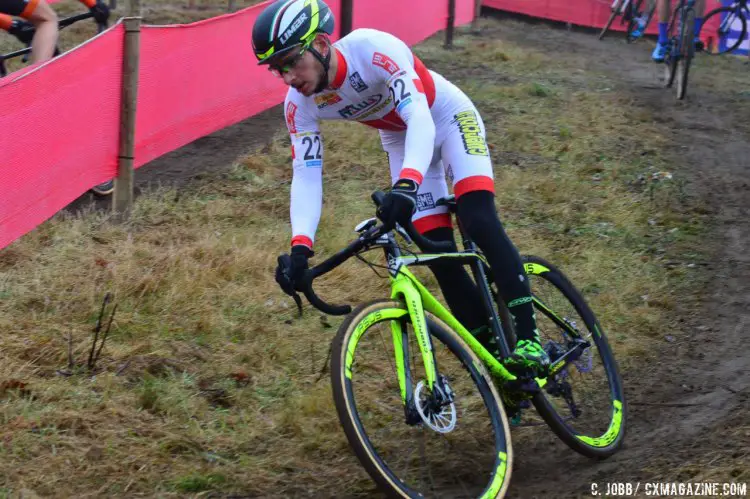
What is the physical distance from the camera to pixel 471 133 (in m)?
4.51

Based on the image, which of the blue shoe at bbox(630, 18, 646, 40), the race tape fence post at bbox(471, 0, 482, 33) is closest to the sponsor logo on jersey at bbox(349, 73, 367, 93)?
the race tape fence post at bbox(471, 0, 482, 33)

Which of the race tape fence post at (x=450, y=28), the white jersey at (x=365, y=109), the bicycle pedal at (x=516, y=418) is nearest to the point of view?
the white jersey at (x=365, y=109)

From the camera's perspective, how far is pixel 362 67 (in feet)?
13.7

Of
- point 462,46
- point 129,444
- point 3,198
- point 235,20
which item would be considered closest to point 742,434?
point 129,444

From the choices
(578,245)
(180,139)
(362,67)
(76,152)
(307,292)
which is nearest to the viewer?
(307,292)

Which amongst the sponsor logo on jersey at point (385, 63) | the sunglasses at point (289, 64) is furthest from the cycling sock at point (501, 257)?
the sunglasses at point (289, 64)

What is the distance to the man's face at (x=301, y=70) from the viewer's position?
386 centimetres

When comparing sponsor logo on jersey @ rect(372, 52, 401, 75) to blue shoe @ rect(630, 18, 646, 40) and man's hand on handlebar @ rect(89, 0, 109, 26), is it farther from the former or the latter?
blue shoe @ rect(630, 18, 646, 40)

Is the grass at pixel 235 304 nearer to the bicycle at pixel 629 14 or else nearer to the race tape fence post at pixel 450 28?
the race tape fence post at pixel 450 28

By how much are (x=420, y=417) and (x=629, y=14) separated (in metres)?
17.7

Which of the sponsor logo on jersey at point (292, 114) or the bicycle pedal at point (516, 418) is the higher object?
the sponsor logo on jersey at point (292, 114)

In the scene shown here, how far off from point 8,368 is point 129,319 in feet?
2.94

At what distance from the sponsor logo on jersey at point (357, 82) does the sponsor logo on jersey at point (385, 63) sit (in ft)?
0.33

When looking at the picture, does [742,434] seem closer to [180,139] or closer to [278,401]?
[278,401]
